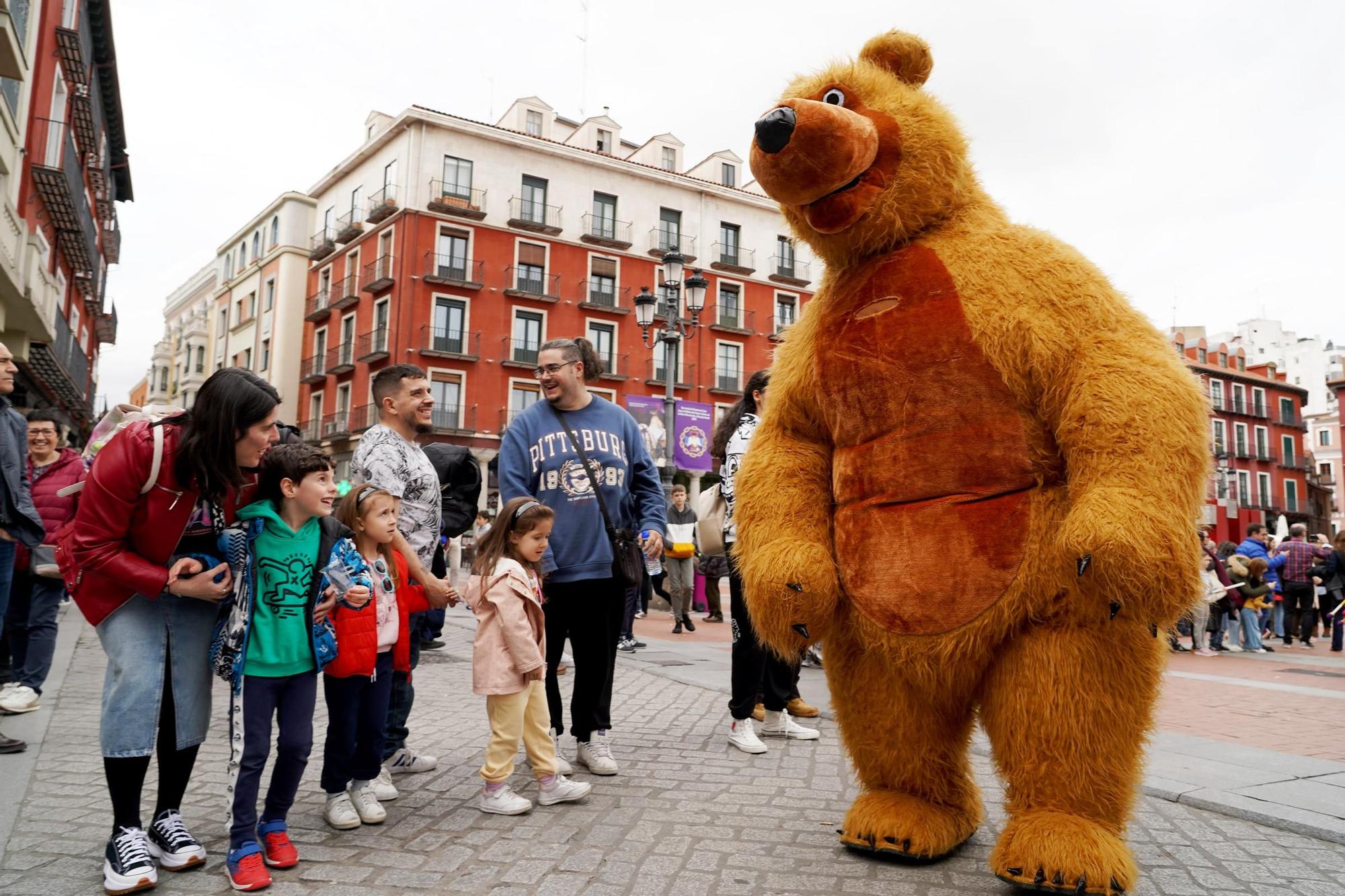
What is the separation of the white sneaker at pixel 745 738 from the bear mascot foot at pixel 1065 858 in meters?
2.06

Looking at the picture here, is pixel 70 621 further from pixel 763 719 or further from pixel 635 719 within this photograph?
pixel 763 719

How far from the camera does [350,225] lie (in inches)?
1300

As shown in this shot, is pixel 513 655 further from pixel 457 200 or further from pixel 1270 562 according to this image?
pixel 457 200

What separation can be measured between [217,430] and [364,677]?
1.07 m

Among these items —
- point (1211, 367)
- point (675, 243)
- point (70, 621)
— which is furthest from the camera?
point (1211, 367)

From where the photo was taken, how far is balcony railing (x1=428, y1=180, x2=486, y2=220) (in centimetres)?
2983

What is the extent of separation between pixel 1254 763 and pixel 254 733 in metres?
4.31

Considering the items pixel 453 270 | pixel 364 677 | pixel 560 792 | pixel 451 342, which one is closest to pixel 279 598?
pixel 364 677

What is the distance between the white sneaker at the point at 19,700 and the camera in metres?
4.92

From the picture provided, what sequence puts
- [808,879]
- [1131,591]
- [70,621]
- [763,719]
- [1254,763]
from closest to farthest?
[1131,591] → [808,879] → [1254,763] → [763,719] → [70,621]

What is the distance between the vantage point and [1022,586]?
99.6 inches

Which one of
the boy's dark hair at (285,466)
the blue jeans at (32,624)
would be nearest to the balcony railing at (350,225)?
the blue jeans at (32,624)

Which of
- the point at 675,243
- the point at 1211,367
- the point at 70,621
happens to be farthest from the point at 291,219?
the point at 1211,367

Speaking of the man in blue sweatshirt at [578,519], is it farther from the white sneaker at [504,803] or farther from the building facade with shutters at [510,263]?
the building facade with shutters at [510,263]
